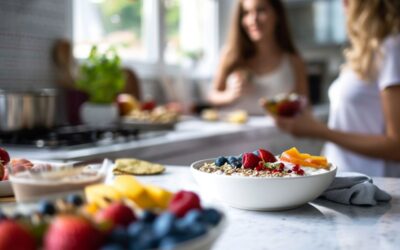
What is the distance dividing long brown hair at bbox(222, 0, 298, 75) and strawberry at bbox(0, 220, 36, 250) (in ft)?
10.0

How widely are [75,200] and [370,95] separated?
1571mm

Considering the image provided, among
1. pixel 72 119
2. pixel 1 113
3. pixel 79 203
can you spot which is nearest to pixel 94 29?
pixel 72 119

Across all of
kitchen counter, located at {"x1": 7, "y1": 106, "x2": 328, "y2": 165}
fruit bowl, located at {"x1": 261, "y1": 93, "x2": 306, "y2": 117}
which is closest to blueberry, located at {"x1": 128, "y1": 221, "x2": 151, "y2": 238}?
kitchen counter, located at {"x1": 7, "y1": 106, "x2": 328, "y2": 165}

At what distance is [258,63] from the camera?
3.61m

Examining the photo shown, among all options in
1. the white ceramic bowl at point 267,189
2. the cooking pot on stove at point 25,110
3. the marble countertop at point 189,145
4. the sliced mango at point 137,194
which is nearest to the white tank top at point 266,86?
the marble countertop at point 189,145

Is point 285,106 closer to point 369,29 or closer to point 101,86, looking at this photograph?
point 369,29

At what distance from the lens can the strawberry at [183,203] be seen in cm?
54

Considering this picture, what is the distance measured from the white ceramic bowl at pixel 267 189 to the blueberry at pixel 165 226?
0.42 m

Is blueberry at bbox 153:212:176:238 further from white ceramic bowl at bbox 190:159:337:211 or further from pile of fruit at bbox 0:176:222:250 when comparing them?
white ceramic bowl at bbox 190:159:337:211

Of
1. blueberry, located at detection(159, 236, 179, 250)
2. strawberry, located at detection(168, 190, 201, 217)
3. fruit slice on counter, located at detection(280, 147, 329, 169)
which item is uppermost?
strawberry, located at detection(168, 190, 201, 217)

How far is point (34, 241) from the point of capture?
0.45m

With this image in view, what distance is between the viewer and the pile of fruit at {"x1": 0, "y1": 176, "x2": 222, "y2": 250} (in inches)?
17.2

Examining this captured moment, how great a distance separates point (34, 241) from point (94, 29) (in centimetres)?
322

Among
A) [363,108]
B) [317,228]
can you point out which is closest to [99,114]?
[363,108]
